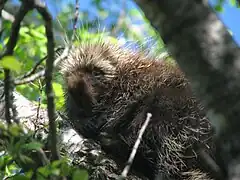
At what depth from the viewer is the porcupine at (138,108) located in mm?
2580

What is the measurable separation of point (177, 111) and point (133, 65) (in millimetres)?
420

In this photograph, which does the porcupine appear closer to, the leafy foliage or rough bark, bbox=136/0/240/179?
the leafy foliage

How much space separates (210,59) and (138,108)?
4.67 feet

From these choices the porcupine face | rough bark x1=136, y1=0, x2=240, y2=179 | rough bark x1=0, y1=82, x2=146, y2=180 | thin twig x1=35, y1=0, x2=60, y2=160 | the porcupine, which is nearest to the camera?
rough bark x1=136, y1=0, x2=240, y2=179

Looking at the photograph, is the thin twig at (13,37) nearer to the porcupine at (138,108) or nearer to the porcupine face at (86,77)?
the porcupine at (138,108)

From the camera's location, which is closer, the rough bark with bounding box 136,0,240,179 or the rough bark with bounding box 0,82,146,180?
the rough bark with bounding box 136,0,240,179

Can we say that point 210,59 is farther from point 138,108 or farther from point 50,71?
point 138,108

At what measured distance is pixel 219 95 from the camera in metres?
1.33

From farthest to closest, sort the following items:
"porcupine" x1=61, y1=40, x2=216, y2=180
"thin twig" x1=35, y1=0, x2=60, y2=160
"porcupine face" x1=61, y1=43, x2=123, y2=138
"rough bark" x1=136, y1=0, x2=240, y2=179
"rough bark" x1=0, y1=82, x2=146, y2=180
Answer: "porcupine face" x1=61, y1=43, x2=123, y2=138 → "porcupine" x1=61, y1=40, x2=216, y2=180 → "rough bark" x1=0, y1=82, x2=146, y2=180 → "thin twig" x1=35, y1=0, x2=60, y2=160 → "rough bark" x1=136, y1=0, x2=240, y2=179

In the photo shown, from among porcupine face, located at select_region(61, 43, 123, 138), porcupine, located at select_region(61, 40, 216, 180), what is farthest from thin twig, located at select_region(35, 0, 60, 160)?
porcupine face, located at select_region(61, 43, 123, 138)

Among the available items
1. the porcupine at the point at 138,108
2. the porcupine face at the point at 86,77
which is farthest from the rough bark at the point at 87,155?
the porcupine face at the point at 86,77

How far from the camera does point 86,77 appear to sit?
2891mm

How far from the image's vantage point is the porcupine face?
9.10ft

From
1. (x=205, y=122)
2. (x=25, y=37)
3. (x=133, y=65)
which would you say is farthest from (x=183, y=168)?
(x=25, y=37)
